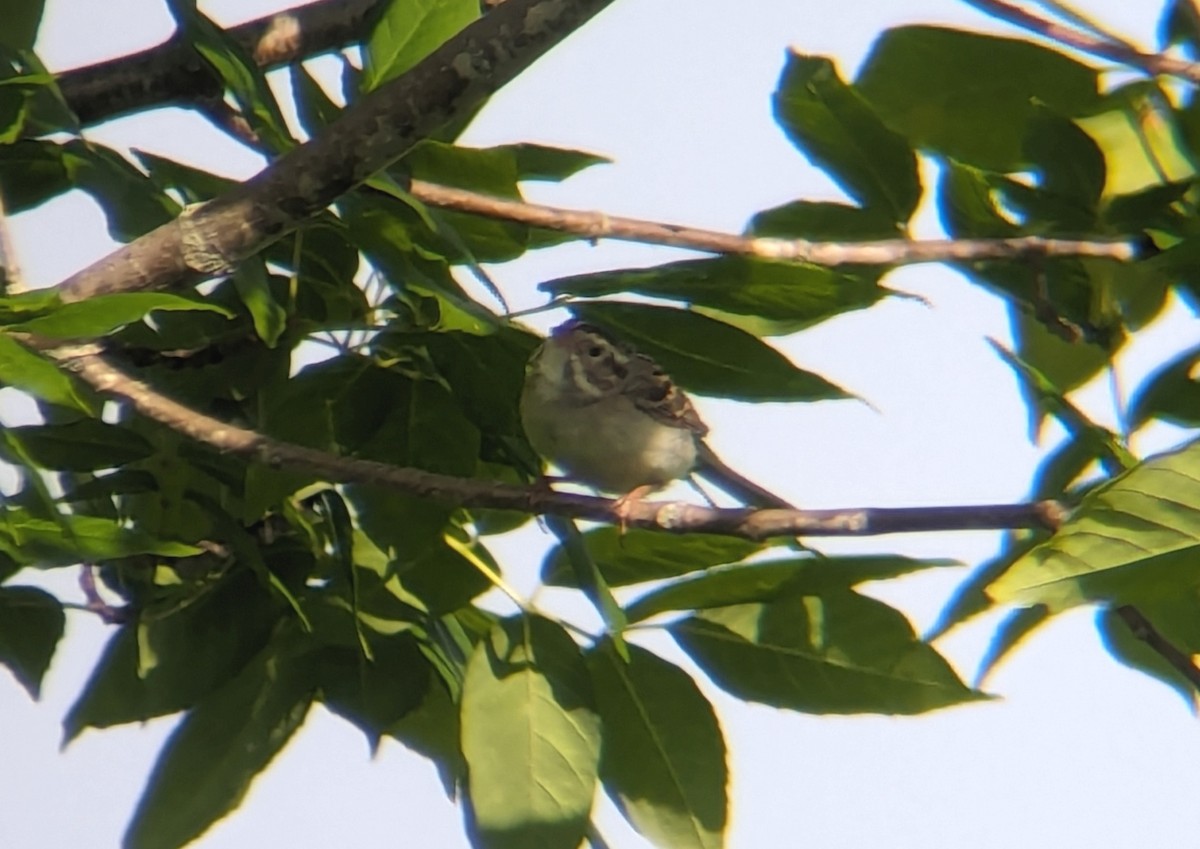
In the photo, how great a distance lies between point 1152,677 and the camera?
99cm

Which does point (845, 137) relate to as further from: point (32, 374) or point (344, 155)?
point (32, 374)

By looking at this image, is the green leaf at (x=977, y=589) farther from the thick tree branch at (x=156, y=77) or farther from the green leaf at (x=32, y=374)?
the thick tree branch at (x=156, y=77)

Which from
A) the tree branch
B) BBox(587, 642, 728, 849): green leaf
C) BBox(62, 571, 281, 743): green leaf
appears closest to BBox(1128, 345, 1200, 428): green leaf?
the tree branch

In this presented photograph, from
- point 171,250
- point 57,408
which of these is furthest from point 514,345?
point 57,408

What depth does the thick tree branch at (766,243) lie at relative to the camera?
2.97ft

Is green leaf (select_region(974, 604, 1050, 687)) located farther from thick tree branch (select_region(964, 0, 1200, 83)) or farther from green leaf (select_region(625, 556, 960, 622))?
thick tree branch (select_region(964, 0, 1200, 83))

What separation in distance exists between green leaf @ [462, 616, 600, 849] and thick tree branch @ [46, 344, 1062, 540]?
135mm

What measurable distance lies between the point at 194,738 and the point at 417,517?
0.24 metres

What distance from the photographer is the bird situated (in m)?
1.59

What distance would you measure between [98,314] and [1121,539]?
526 millimetres

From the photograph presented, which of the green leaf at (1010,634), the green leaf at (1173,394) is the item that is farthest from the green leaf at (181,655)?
the green leaf at (1173,394)

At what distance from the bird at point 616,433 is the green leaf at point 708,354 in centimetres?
56

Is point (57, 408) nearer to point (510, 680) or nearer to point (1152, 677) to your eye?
point (510, 680)

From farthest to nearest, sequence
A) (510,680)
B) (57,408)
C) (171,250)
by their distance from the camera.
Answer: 1. (57,408)
2. (510,680)
3. (171,250)
